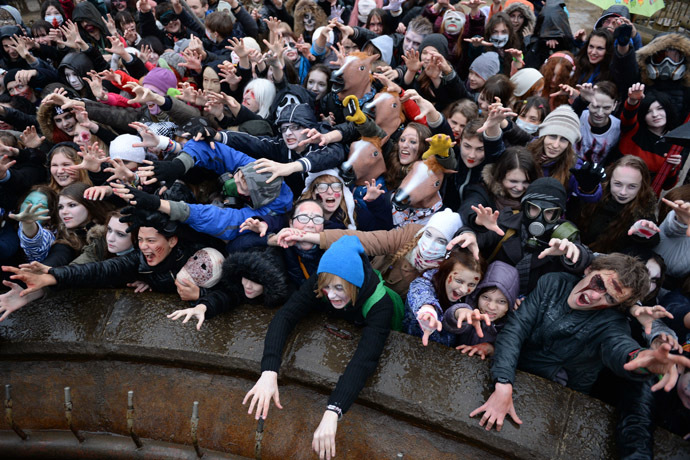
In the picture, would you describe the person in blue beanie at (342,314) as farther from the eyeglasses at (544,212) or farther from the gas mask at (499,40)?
the gas mask at (499,40)

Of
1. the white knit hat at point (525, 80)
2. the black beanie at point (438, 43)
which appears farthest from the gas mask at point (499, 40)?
the white knit hat at point (525, 80)

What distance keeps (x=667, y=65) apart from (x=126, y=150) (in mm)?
5509

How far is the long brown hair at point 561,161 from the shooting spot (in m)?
3.75

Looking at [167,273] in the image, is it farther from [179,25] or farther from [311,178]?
[179,25]

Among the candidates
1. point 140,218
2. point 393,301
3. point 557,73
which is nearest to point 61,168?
point 140,218

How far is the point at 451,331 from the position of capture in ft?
9.55

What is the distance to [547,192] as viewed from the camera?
10.2ft

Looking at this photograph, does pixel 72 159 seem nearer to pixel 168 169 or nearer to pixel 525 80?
pixel 168 169

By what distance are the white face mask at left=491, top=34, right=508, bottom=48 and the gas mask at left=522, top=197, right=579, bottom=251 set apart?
3.10 meters

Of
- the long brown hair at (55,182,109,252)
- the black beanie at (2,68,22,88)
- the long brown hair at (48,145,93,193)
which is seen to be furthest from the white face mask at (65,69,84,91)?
the long brown hair at (55,182,109,252)

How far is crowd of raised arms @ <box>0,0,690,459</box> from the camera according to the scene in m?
2.74

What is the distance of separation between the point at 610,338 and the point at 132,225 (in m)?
3.28

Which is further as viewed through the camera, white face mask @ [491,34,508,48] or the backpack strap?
white face mask @ [491,34,508,48]

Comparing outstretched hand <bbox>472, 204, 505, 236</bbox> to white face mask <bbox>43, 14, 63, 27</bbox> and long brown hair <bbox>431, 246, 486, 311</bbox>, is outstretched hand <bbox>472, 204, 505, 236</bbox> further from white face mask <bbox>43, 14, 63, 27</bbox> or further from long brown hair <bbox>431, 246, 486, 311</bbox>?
white face mask <bbox>43, 14, 63, 27</bbox>
